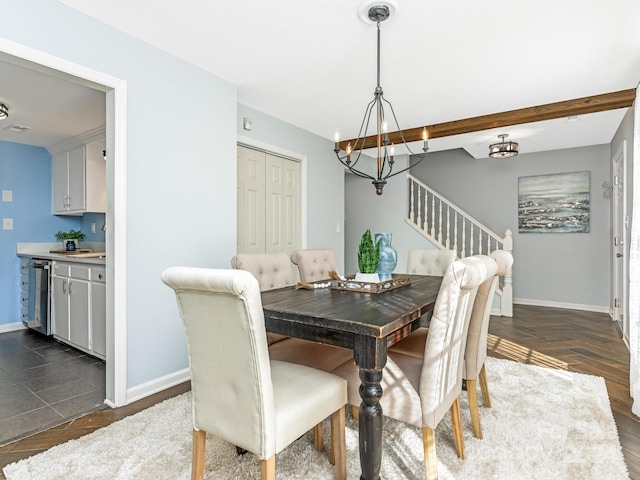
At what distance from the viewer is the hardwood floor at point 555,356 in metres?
1.91

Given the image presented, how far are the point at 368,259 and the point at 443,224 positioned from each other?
4.48 m

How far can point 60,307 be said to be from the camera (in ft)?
11.7

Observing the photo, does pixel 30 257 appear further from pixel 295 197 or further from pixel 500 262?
pixel 500 262

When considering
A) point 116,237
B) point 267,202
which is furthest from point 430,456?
point 267,202

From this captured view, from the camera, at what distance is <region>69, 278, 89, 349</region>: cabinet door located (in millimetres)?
3234

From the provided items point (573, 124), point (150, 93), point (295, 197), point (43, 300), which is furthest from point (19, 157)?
point (573, 124)

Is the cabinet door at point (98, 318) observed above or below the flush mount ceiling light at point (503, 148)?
below

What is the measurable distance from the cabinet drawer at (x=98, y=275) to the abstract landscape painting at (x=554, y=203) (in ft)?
18.9

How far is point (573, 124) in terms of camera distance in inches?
162

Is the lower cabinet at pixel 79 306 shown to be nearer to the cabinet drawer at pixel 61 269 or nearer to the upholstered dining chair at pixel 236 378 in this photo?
the cabinet drawer at pixel 61 269

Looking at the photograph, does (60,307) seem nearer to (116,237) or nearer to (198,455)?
(116,237)

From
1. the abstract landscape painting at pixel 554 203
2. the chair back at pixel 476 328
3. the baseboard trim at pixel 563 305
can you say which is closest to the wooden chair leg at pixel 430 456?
the chair back at pixel 476 328

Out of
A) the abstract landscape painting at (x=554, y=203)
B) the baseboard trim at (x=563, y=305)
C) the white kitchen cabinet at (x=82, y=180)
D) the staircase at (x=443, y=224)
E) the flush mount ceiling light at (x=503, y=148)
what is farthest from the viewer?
the staircase at (x=443, y=224)

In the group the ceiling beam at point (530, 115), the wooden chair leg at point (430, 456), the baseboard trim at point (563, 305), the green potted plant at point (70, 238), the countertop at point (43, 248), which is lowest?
the baseboard trim at point (563, 305)
